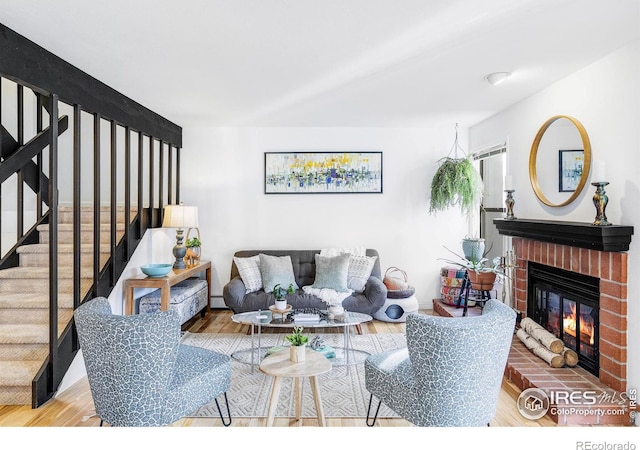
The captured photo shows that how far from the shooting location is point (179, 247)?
15.1 ft

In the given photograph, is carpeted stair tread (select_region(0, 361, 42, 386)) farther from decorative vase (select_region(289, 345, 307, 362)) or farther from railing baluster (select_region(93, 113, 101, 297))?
decorative vase (select_region(289, 345, 307, 362))

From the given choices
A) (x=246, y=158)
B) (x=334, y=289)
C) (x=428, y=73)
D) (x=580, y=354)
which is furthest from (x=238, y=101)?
(x=580, y=354)

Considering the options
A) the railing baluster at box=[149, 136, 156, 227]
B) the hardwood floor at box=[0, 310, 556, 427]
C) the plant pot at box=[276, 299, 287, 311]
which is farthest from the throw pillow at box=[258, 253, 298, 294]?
the hardwood floor at box=[0, 310, 556, 427]

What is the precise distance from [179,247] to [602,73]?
160 inches

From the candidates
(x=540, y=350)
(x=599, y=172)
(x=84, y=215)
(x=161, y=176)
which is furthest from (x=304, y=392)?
(x=84, y=215)

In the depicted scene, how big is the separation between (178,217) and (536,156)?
11.8ft

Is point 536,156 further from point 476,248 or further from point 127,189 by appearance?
point 127,189

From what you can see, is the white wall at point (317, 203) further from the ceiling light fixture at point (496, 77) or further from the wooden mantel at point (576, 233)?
the ceiling light fixture at point (496, 77)

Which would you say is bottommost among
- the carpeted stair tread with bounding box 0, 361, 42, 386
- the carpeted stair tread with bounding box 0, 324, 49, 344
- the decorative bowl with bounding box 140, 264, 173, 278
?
the carpeted stair tread with bounding box 0, 361, 42, 386

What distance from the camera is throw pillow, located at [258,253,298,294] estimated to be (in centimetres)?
462

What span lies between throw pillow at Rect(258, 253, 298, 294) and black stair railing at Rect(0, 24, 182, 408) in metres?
1.29

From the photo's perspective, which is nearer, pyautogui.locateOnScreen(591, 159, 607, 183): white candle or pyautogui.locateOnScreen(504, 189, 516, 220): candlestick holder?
pyautogui.locateOnScreen(591, 159, 607, 183): white candle

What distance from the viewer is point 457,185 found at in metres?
4.95

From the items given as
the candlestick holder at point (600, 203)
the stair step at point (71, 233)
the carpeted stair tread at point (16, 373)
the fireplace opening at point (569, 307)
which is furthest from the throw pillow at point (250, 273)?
the candlestick holder at point (600, 203)
